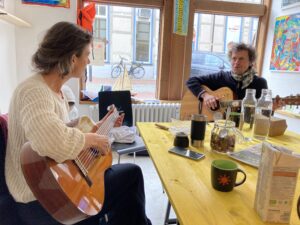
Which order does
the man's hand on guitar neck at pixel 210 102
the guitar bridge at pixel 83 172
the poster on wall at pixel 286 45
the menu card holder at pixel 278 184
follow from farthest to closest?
the poster on wall at pixel 286 45
the man's hand on guitar neck at pixel 210 102
the guitar bridge at pixel 83 172
the menu card holder at pixel 278 184

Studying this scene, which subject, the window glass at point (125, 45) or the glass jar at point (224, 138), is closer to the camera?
the glass jar at point (224, 138)

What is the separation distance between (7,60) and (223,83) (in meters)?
2.04

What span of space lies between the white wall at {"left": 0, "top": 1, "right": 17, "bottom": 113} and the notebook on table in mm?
1843

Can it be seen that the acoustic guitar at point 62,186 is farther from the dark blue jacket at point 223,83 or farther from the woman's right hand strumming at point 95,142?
the dark blue jacket at point 223,83

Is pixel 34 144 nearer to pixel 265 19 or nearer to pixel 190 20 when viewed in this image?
pixel 190 20

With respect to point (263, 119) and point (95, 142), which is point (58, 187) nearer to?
point (95, 142)

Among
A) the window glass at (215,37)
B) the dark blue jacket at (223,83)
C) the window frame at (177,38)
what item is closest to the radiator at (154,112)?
the window frame at (177,38)

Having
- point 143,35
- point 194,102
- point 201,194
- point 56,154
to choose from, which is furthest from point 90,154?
point 143,35

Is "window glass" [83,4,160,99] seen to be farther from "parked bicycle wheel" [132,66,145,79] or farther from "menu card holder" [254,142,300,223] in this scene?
"menu card holder" [254,142,300,223]

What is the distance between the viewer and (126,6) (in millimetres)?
2973

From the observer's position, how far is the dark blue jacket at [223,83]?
2178mm

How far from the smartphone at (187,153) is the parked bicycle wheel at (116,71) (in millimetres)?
2181

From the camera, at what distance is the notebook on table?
1.01 metres

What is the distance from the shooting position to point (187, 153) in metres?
1.09
